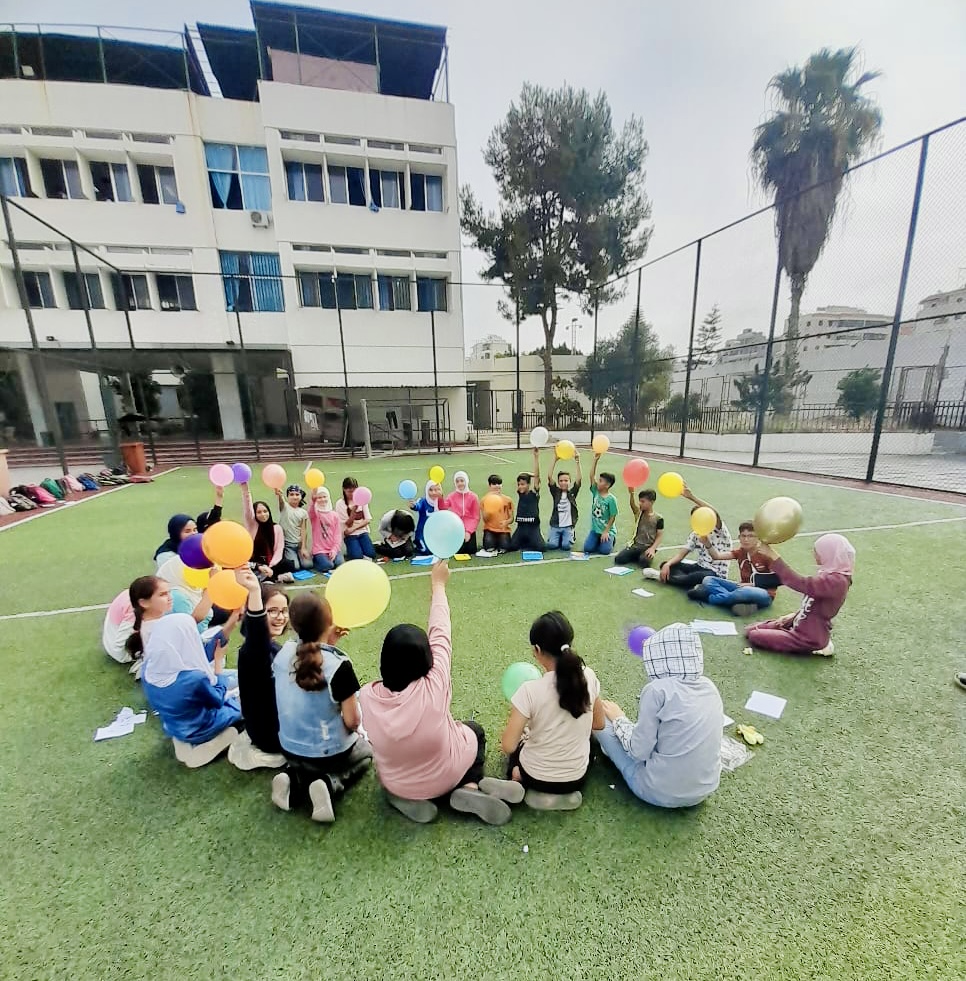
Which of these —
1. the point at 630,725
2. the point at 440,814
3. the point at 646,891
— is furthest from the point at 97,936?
the point at 630,725

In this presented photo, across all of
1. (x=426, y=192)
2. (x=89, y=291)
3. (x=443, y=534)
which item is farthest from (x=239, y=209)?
(x=443, y=534)

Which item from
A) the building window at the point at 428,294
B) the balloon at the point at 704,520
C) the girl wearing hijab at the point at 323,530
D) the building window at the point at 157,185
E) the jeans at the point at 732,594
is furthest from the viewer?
the building window at the point at 428,294

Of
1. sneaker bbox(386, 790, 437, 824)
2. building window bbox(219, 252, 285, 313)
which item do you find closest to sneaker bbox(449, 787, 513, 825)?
sneaker bbox(386, 790, 437, 824)

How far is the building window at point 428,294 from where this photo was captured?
20844 millimetres

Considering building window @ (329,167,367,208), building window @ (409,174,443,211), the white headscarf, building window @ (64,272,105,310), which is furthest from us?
building window @ (409,174,443,211)

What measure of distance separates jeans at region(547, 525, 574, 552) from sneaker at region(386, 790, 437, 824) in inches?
174

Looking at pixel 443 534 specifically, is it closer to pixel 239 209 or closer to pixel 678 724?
pixel 678 724

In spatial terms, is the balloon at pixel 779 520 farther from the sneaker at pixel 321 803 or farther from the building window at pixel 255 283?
the building window at pixel 255 283

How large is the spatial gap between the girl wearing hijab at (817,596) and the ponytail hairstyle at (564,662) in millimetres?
2074

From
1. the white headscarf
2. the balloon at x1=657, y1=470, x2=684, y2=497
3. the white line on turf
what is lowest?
the white line on turf

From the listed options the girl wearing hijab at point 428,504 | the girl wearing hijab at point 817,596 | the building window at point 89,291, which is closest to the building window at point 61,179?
the building window at point 89,291

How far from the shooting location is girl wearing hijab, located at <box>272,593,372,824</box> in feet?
7.09

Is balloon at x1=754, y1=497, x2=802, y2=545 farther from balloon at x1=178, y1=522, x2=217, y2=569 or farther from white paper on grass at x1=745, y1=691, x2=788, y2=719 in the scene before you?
balloon at x1=178, y1=522, x2=217, y2=569

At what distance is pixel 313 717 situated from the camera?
228cm
